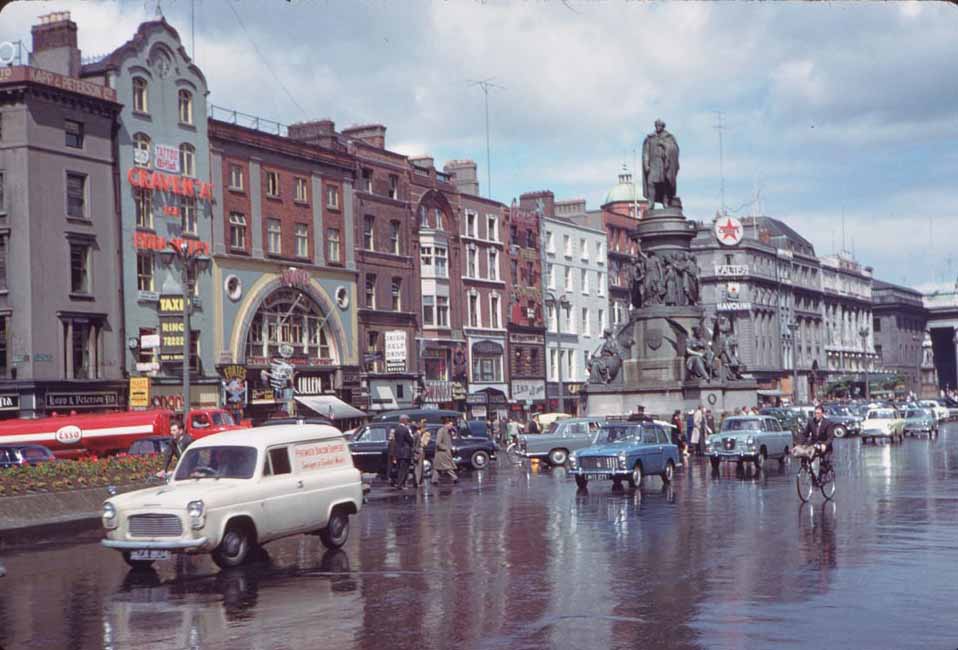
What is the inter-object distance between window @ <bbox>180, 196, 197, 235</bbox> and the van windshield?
39.7 m

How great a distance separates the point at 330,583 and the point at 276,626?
10.1 feet

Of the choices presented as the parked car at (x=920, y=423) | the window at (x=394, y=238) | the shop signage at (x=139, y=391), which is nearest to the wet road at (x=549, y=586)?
the shop signage at (x=139, y=391)

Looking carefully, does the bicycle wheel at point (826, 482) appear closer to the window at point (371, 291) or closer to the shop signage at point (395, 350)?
the shop signage at point (395, 350)

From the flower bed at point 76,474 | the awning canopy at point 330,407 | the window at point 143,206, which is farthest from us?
the awning canopy at point 330,407

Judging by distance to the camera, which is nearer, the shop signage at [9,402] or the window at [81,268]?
the shop signage at [9,402]

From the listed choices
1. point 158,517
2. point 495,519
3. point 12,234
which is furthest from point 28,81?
point 158,517

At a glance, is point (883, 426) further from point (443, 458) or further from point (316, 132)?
point (316, 132)

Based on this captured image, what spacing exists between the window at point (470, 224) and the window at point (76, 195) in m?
31.2

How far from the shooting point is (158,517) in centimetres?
1653

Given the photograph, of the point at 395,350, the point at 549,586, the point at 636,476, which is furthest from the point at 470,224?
the point at 549,586

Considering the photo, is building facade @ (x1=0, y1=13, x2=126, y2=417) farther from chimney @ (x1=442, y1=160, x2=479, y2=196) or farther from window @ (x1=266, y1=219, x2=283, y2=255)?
chimney @ (x1=442, y1=160, x2=479, y2=196)

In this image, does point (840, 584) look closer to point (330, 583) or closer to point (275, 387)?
point (330, 583)

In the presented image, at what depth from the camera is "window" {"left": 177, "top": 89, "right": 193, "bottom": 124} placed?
56875mm

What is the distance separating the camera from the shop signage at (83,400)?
4947 centimetres
